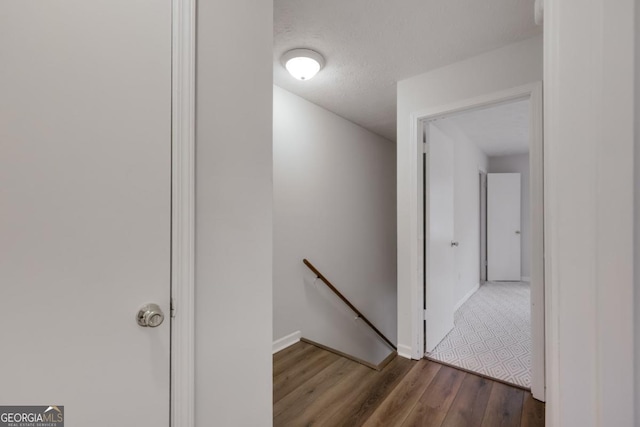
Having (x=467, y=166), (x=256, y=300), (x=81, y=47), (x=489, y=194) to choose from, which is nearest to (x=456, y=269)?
(x=467, y=166)

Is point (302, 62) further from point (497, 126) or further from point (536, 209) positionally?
point (497, 126)

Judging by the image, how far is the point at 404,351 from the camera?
2307 millimetres

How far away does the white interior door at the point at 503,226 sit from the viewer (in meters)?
5.05

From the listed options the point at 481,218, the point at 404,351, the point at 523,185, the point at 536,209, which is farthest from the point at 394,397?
the point at 523,185

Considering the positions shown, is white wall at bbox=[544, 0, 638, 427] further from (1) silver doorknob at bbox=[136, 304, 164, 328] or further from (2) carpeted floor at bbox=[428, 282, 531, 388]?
(2) carpeted floor at bbox=[428, 282, 531, 388]

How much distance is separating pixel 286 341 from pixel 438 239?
168 centimetres

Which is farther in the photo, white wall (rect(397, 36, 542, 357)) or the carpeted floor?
the carpeted floor

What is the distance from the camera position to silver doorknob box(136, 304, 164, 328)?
31.9 inches

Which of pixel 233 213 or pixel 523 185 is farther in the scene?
pixel 523 185

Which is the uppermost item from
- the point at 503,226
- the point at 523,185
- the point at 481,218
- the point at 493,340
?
the point at 523,185

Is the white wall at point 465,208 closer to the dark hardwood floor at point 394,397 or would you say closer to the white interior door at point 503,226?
the white interior door at point 503,226

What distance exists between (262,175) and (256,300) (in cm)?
53

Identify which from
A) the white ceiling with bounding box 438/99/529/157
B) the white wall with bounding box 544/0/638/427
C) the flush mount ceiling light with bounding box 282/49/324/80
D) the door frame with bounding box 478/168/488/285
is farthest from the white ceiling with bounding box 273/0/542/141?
the door frame with bounding box 478/168/488/285

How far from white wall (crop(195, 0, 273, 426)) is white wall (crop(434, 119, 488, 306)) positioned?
2634mm
